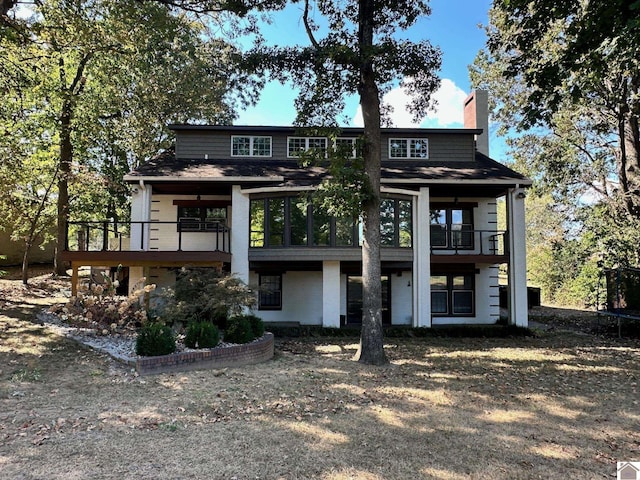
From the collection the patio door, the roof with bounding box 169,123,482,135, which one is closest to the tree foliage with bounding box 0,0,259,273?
the roof with bounding box 169,123,482,135

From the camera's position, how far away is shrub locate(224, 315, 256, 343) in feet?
31.3

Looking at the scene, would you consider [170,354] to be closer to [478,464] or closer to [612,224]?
[478,464]

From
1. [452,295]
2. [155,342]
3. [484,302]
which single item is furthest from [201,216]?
[484,302]

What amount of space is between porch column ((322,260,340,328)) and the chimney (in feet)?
33.1

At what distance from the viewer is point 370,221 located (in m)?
9.64

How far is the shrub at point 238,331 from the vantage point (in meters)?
9.53

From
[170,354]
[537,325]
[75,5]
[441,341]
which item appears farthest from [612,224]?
[75,5]

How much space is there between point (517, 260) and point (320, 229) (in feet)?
23.7

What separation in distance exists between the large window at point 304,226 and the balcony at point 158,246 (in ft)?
4.22

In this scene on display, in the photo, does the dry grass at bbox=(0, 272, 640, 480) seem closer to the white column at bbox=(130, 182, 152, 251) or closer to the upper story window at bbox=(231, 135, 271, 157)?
the white column at bbox=(130, 182, 152, 251)

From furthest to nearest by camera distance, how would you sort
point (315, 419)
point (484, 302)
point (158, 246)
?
point (484, 302), point (158, 246), point (315, 419)

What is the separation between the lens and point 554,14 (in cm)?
1009

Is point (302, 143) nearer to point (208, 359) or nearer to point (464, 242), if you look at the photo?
point (464, 242)

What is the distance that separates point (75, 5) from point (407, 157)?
12398 mm
